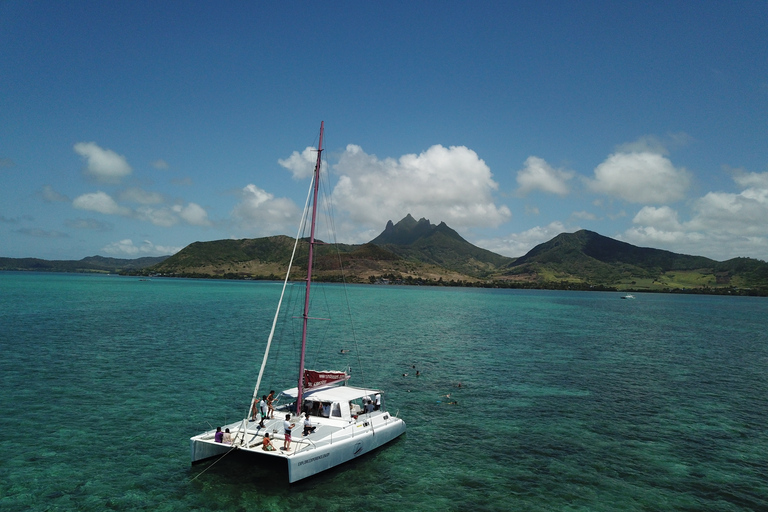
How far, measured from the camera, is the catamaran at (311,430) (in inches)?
929

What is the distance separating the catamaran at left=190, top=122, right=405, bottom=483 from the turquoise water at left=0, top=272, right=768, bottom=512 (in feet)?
3.40

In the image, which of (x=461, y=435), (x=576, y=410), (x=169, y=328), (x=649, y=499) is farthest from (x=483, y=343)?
(x=169, y=328)

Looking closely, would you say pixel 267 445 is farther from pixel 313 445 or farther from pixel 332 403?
Result: pixel 332 403

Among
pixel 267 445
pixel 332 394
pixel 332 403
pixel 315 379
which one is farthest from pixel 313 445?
pixel 315 379

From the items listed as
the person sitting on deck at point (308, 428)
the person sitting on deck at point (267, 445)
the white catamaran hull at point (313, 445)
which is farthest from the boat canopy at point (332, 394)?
the person sitting on deck at point (267, 445)

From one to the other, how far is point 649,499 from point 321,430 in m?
19.0

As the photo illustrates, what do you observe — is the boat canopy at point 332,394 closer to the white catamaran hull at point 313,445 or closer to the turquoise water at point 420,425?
the white catamaran hull at point 313,445

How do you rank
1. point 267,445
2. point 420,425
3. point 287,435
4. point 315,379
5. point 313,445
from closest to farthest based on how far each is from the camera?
point 267,445 → point 287,435 → point 313,445 → point 420,425 → point 315,379

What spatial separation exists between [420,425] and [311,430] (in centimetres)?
1083

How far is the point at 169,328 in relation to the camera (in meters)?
78.4

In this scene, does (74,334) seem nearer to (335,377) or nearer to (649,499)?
(335,377)

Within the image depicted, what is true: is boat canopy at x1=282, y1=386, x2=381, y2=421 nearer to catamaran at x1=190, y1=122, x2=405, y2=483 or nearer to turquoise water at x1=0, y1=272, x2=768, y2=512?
catamaran at x1=190, y1=122, x2=405, y2=483

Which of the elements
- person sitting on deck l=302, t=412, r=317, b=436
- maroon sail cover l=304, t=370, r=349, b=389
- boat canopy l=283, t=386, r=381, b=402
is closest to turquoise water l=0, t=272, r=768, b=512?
person sitting on deck l=302, t=412, r=317, b=436

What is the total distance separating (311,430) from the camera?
26109 millimetres
